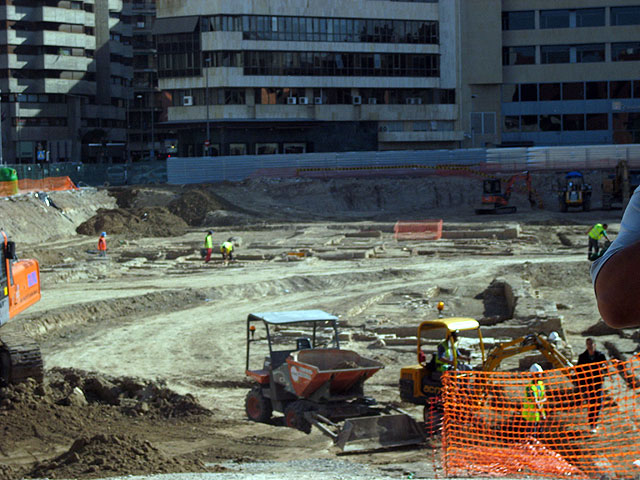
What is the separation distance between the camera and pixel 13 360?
566 inches

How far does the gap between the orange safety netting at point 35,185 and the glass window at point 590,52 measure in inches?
1750

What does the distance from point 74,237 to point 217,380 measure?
99.8 ft

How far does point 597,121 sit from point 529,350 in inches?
2665

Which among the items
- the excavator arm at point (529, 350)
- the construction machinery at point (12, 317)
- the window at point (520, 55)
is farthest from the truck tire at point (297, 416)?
the window at point (520, 55)

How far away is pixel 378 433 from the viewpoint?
42.0 feet

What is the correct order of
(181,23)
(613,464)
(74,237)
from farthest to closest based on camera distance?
(181,23)
(74,237)
(613,464)

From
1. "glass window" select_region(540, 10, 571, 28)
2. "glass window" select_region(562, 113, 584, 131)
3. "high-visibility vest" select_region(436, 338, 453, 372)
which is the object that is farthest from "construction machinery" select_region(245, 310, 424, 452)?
"glass window" select_region(540, 10, 571, 28)

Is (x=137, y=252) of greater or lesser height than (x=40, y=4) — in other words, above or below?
below

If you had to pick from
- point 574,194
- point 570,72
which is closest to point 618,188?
point 574,194

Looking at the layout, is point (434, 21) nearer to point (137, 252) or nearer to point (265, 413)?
point (137, 252)

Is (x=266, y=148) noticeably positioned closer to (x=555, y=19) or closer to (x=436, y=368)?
(x=555, y=19)

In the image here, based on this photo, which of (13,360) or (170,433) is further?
(13,360)

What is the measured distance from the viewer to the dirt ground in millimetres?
12828

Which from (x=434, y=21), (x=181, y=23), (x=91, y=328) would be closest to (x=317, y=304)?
(x=91, y=328)
